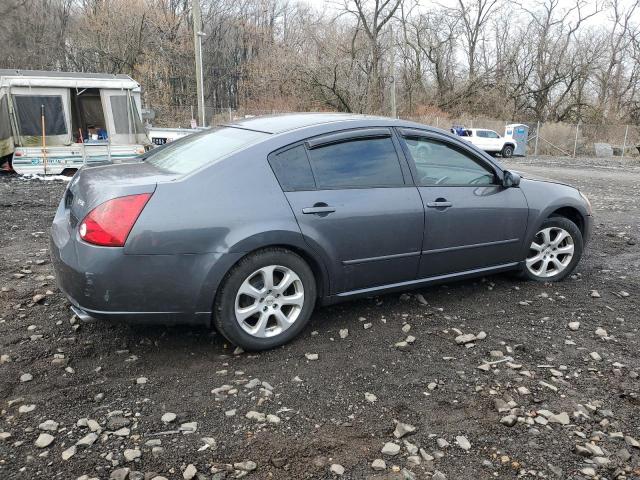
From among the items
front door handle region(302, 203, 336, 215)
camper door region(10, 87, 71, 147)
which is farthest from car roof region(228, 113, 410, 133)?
camper door region(10, 87, 71, 147)

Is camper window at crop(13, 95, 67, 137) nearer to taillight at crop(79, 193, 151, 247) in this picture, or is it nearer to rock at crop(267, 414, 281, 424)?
taillight at crop(79, 193, 151, 247)

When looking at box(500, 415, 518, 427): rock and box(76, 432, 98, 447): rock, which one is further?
box(500, 415, 518, 427): rock

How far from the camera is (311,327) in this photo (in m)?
4.03

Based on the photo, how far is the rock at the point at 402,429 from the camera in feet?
9.14

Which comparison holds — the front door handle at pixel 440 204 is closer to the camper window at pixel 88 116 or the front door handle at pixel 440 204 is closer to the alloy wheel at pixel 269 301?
the alloy wheel at pixel 269 301

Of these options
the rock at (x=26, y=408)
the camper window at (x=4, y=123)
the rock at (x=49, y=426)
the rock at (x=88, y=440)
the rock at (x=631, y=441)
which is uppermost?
the camper window at (x=4, y=123)

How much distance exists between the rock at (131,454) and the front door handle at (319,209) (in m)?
1.75

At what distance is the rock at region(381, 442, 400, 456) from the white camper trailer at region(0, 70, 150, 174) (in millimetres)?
11445

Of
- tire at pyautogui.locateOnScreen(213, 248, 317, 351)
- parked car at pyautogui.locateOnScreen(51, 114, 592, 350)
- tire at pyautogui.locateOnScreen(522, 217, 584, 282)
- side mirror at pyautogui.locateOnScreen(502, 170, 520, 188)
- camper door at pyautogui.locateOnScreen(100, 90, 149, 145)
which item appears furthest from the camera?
camper door at pyautogui.locateOnScreen(100, 90, 149, 145)

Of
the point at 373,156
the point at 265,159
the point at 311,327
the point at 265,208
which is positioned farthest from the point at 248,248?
the point at 373,156

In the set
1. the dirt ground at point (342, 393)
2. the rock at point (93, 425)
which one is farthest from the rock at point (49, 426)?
the rock at point (93, 425)

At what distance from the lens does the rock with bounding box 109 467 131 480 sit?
2417mm

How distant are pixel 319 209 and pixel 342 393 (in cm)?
123

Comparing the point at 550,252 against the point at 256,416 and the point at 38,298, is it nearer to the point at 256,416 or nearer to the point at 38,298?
the point at 256,416
